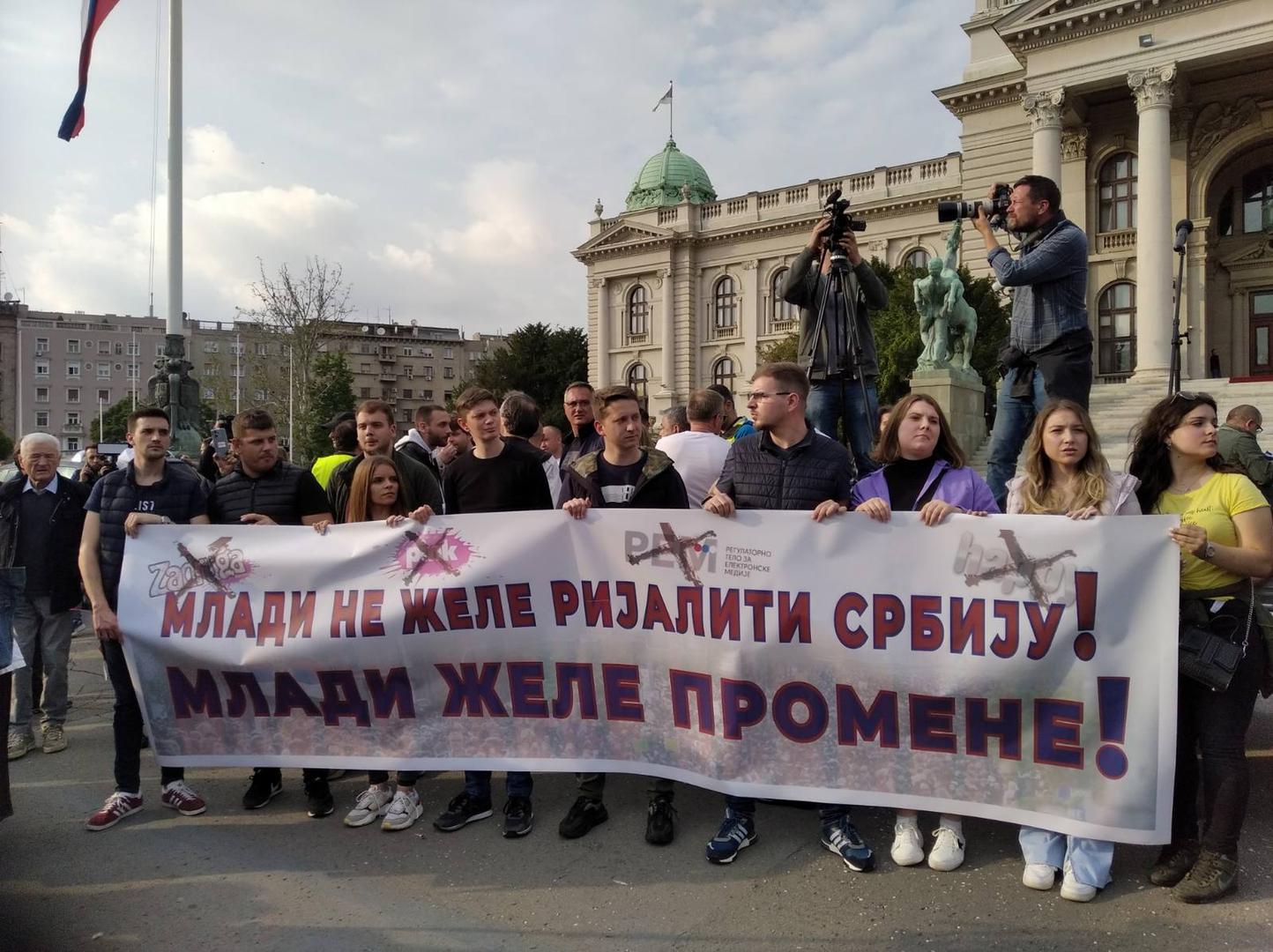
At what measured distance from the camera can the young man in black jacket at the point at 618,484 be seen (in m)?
4.07

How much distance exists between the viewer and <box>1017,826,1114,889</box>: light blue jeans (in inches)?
132

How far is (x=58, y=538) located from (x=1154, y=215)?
30.5 m

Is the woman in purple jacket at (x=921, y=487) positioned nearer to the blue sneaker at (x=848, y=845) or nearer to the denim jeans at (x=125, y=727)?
the blue sneaker at (x=848, y=845)

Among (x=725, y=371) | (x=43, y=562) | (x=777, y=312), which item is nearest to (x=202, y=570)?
(x=43, y=562)

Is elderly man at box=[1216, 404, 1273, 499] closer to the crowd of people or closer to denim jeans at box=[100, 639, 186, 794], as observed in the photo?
the crowd of people

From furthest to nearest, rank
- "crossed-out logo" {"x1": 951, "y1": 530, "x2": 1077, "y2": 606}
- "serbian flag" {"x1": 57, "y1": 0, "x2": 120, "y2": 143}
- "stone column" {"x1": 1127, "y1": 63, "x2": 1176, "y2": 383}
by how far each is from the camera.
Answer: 1. "stone column" {"x1": 1127, "y1": 63, "x2": 1176, "y2": 383}
2. "serbian flag" {"x1": 57, "y1": 0, "x2": 120, "y2": 143}
3. "crossed-out logo" {"x1": 951, "y1": 530, "x2": 1077, "y2": 606}

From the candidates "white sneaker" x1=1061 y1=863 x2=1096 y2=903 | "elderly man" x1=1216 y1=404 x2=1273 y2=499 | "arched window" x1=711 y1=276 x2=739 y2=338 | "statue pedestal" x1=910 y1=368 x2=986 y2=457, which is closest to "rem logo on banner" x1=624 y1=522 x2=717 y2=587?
"white sneaker" x1=1061 y1=863 x2=1096 y2=903

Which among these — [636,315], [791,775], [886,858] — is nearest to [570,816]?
[791,775]

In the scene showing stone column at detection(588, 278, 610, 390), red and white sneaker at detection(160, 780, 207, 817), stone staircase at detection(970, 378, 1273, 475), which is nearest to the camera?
red and white sneaker at detection(160, 780, 207, 817)

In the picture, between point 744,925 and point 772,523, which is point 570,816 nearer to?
point 744,925

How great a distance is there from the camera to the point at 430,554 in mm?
4379

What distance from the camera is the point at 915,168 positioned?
1921 inches

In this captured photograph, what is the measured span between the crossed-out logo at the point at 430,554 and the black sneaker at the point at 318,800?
1075 millimetres

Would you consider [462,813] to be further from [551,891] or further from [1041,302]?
[1041,302]
